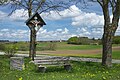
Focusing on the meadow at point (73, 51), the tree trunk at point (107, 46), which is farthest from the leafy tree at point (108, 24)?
the meadow at point (73, 51)

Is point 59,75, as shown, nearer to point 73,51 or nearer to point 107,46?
point 107,46

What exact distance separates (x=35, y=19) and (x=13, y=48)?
21.7ft

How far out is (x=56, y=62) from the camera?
18.4 metres

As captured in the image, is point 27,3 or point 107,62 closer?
point 107,62

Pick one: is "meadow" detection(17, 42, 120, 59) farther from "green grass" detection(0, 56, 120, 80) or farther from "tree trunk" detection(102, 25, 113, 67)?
"green grass" detection(0, 56, 120, 80)

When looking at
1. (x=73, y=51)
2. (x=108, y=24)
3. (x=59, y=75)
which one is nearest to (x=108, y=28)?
(x=108, y=24)

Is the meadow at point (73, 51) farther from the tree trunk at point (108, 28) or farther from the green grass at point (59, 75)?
the green grass at point (59, 75)

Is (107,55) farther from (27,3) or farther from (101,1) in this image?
(27,3)

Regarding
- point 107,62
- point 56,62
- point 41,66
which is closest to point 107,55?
point 107,62

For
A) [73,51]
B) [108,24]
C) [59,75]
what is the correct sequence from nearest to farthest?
[59,75]
[108,24]
[73,51]

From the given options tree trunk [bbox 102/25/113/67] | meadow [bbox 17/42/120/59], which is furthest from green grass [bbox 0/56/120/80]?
meadow [bbox 17/42/120/59]

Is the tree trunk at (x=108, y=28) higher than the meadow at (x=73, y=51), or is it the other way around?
the tree trunk at (x=108, y=28)

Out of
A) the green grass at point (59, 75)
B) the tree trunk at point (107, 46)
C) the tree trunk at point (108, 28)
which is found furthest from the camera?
the tree trunk at point (107, 46)

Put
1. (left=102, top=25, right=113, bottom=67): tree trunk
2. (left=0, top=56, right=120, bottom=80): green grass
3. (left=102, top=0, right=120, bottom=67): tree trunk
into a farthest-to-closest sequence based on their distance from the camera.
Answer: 1. (left=102, top=25, right=113, bottom=67): tree trunk
2. (left=102, top=0, right=120, bottom=67): tree trunk
3. (left=0, top=56, right=120, bottom=80): green grass
